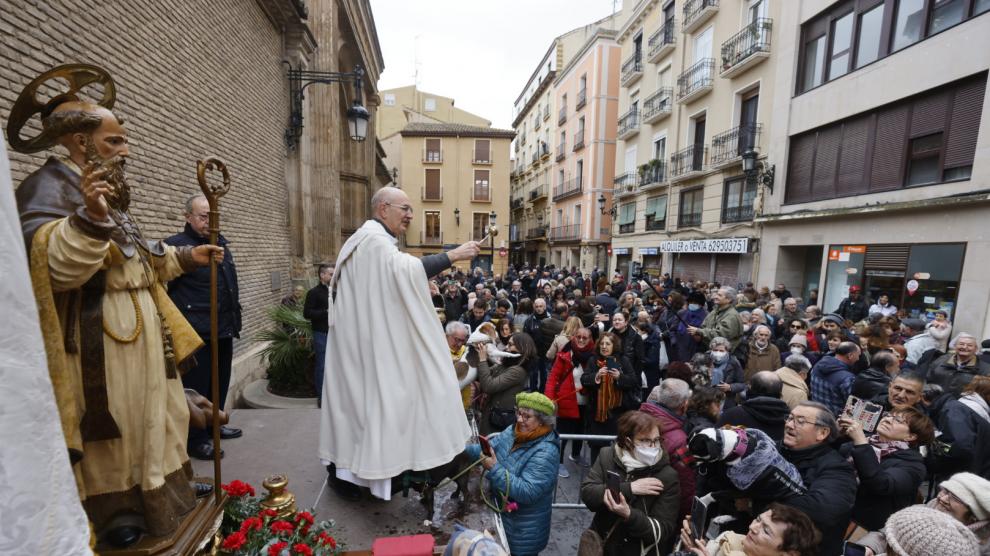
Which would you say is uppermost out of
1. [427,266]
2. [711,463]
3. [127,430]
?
[427,266]

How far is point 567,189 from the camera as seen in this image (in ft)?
96.5

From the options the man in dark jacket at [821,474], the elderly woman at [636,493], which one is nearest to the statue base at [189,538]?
the elderly woman at [636,493]

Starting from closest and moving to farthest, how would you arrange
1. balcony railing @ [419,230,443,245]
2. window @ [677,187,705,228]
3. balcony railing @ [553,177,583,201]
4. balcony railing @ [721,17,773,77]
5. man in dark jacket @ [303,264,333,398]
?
man in dark jacket @ [303,264,333,398]
balcony railing @ [721,17,773,77]
window @ [677,187,705,228]
balcony railing @ [553,177,583,201]
balcony railing @ [419,230,443,245]

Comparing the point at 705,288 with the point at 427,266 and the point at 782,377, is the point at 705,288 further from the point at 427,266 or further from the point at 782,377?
the point at 427,266

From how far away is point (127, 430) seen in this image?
5.06ft

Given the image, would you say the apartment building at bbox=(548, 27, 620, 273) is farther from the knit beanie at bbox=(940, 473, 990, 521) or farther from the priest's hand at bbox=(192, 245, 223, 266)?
the priest's hand at bbox=(192, 245, 223, 266)

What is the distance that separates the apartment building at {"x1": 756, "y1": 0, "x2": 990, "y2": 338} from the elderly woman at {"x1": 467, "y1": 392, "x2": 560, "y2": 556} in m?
9.08

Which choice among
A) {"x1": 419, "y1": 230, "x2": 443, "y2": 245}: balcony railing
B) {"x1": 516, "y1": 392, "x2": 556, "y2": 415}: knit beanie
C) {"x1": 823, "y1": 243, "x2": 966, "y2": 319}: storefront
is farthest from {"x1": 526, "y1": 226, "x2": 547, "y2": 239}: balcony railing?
{"x1": 516, "y1": 392, "x2": 556, "y2": 415}: knit beanie

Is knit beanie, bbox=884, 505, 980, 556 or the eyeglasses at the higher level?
the eyeglasses

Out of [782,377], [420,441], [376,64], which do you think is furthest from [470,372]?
[376,64]

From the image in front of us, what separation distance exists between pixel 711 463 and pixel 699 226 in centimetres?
1466

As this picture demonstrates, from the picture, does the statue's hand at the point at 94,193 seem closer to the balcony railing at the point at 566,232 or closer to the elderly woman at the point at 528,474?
the elderly woman at the point at 528,474

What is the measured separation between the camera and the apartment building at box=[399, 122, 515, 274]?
3272cm

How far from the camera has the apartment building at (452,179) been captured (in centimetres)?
3272
